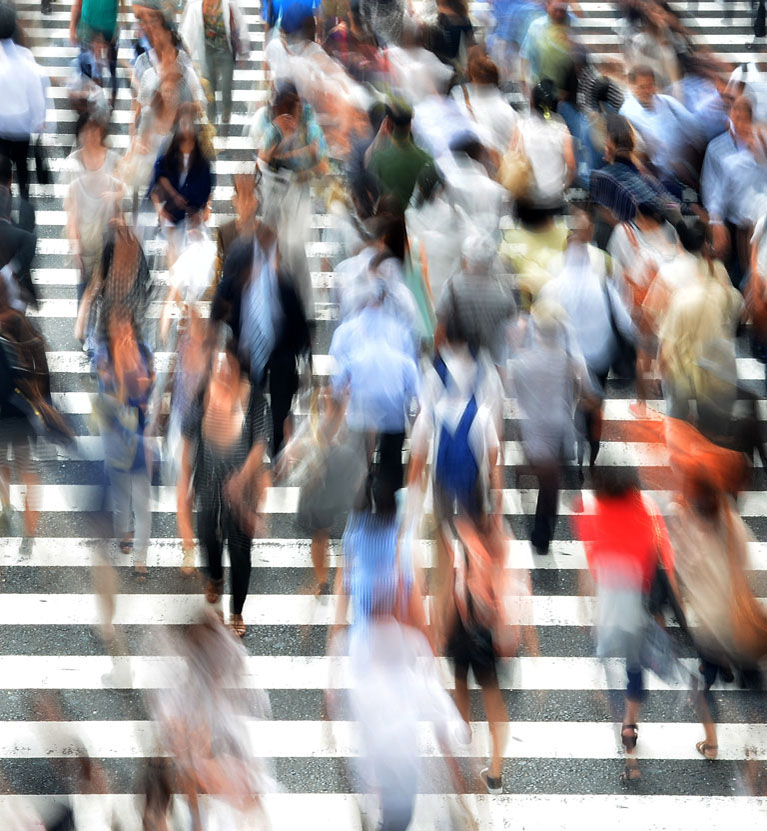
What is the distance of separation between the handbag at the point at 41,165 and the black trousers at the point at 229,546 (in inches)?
249

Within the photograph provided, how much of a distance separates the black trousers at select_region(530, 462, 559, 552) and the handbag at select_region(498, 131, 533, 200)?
2.38 meters

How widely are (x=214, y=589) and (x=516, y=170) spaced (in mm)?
3995

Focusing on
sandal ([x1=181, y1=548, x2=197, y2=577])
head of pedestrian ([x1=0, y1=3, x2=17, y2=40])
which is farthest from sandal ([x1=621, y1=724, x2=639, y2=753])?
head of pedestrian ([x1=0, y1=3, x2=17, y2=40])

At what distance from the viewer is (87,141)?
9664 millimetres

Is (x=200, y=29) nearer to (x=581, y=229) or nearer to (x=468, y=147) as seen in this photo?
(x=468, y=147)

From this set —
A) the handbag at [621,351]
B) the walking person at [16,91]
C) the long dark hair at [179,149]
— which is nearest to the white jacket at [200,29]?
the walking person at [16,91]

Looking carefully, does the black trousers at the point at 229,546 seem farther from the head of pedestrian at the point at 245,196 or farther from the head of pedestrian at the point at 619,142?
the head of pedestrian at the point at 619,142

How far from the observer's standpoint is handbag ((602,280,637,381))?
8.83 m

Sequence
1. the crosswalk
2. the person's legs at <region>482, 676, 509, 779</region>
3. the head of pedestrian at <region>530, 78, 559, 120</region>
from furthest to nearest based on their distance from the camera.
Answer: the head of pedestrian at <region>530, 78, 559, 120</region>
the crosswalk
the person's legs at <region>482, 676, 509, 779</region>

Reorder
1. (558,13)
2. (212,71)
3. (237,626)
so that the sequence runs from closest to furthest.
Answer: (237,626) → (558,13) → (212,71)

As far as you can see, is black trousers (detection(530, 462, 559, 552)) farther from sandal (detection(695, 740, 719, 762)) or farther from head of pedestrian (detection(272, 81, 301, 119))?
head of pedestrian (detection(272, 81, 301, 119))

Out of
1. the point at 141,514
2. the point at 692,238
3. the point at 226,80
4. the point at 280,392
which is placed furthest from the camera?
the point at 226,80

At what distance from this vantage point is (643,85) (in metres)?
11.3

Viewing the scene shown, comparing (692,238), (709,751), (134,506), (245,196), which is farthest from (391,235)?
(709,751)
